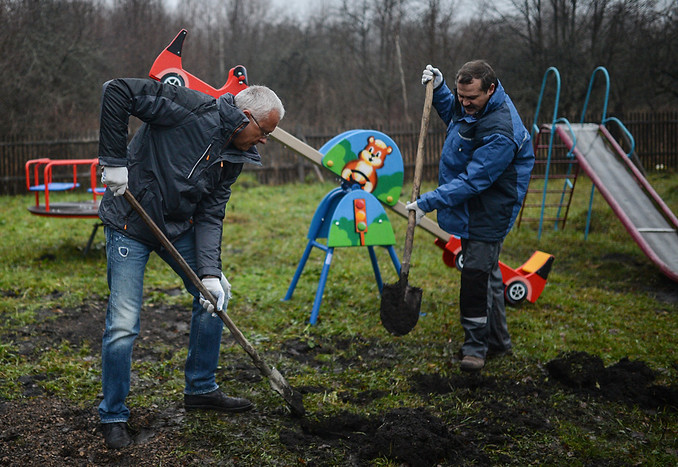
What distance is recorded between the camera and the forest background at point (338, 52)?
1391 cm

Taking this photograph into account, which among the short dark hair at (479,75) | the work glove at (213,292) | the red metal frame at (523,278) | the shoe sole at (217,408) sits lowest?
the shoe sole at (217,408)

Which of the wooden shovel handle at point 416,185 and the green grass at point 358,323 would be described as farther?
the wooden shovel handle at point 416,185

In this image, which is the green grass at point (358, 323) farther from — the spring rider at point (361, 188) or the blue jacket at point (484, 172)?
the blue jacket at point (484, 172)

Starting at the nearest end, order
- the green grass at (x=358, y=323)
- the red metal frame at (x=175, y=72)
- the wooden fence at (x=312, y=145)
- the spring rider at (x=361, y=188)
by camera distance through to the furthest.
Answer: the green grass at (x=358, y=323) < the red metal frame at (x=175, y=72) < the spring rider at (x=361, y=188) < the wooden fence at (x=312, y=145)

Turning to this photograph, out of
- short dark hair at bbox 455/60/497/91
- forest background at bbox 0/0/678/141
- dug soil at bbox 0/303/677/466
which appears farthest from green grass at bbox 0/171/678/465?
forest background at bbox 0/0/678/141

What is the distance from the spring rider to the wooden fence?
26.1ft

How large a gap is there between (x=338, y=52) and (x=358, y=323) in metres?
18.4

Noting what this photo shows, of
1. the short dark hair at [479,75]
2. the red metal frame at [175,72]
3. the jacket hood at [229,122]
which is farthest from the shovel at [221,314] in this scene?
the short dark hair at [479,75]

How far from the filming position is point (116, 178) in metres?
2.60

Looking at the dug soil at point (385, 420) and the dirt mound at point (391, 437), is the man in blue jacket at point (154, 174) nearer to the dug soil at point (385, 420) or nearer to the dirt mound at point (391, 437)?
the dug soil at point (385, 420)

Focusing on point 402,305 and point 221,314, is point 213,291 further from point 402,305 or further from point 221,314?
point 402,305

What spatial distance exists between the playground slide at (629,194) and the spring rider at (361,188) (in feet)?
8.99

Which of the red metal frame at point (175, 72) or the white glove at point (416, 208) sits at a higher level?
the red metal frame at point (175, 72)

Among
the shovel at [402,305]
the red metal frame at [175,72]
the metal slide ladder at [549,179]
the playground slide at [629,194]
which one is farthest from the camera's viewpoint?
the metal slide ladder at [549,179]
